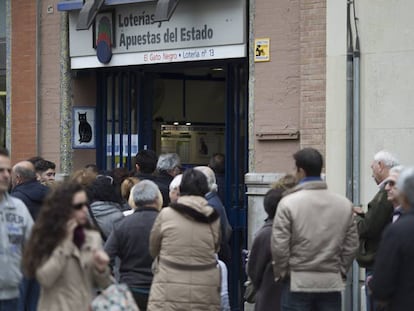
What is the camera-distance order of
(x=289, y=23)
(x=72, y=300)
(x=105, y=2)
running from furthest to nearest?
(x=105, y=2)
(x=289, y=23)
(x=72, y=300)

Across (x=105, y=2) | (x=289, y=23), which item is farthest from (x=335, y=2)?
(x=105, y=2)

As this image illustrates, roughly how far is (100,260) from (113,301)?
0.95 feet

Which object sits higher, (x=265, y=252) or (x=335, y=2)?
(x=335, y=2)

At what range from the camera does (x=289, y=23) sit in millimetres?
11945

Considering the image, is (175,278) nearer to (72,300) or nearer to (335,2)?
(72,300)

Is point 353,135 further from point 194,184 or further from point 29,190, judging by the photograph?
point 29,190

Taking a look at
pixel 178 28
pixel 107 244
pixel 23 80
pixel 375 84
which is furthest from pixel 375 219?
pixel 23 80

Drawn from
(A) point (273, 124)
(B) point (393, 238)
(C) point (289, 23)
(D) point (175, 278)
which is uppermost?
(C) point (289, 23)

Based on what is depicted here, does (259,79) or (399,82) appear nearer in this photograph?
(399,82)

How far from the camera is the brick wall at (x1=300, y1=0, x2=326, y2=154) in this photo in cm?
1152

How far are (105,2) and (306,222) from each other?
6.58m

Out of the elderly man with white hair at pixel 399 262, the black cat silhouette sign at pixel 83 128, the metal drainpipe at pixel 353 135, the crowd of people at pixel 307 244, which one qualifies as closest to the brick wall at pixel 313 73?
the metal drainpipe at pixel 353 135

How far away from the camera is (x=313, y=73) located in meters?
11.6

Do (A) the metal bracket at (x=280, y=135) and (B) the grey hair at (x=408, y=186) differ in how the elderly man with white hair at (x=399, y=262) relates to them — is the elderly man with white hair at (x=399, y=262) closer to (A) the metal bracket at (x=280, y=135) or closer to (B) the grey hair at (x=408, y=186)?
(B) the grey hair at (x=408, y=186)
